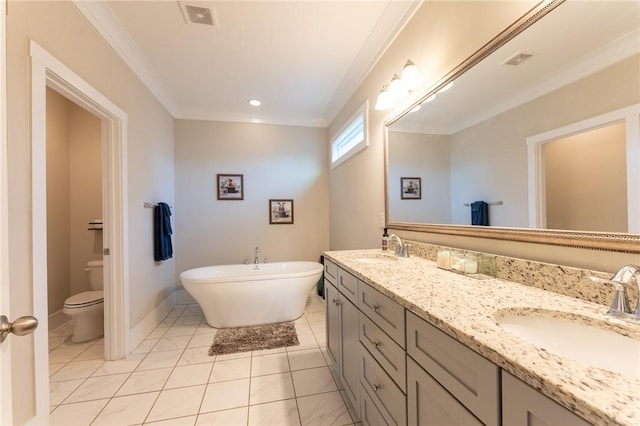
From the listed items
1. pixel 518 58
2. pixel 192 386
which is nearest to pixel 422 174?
pixel 518 58

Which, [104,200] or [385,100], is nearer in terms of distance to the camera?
[385,100]

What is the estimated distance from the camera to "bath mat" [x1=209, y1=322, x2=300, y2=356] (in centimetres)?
230

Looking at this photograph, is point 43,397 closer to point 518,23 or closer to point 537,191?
point 537,191

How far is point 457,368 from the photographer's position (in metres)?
0.68

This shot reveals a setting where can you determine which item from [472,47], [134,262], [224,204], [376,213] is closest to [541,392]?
[472,47]

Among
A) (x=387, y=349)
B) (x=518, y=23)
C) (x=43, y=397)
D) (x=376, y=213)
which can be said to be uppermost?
(x=518, y=23)

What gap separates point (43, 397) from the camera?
1315mm

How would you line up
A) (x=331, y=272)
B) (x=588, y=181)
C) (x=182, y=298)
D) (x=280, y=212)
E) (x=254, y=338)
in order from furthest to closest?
1. (x=280, y=212)
2. (x=182, y=298)
3. (x=254, y=338)
4. (x=331, y=272)
5. (x=588, y=181)

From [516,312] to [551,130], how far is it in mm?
706

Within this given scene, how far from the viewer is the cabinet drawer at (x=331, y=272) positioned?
1.76m

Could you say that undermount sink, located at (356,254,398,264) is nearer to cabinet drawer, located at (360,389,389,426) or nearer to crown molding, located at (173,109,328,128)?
cabinet drawer, located at (360,389,389,426)

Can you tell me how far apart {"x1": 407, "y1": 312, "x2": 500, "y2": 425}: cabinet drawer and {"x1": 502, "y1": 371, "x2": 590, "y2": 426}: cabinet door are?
0.9 inches

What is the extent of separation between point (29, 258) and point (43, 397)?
741 millimetres

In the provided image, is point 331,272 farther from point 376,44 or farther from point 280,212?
point 280,212
